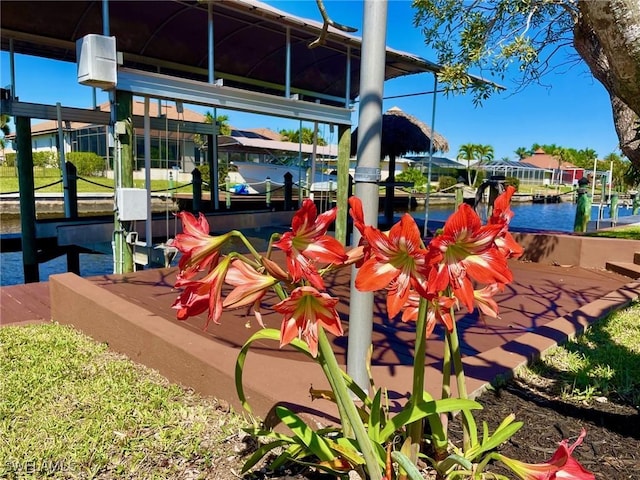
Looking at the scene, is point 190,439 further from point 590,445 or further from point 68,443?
point 590,445

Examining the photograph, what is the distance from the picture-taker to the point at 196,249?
968 millimetres

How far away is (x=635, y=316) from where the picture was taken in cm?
369

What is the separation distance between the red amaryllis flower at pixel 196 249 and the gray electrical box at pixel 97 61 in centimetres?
410

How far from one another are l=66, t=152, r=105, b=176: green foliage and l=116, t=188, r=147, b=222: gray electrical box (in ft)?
70.1

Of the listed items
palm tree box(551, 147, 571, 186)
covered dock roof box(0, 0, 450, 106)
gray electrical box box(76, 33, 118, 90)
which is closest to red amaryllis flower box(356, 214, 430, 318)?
gray electrical box box(76, 33, 118, 90)

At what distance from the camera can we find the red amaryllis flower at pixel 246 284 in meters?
0.92

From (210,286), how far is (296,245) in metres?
0.19

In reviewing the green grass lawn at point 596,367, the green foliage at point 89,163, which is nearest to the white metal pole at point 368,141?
the green grass lawn at point 596,367

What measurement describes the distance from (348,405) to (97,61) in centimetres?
440

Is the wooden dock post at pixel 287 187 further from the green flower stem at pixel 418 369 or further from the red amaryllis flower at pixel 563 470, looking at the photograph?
the red amaryllis flower at pixel 563 470

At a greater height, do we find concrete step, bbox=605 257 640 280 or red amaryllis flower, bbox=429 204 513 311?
red amaryllis flower, bbox=429 204 513 311

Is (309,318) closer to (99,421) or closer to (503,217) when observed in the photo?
(503,217)

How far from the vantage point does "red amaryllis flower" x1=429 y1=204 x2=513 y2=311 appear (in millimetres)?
853

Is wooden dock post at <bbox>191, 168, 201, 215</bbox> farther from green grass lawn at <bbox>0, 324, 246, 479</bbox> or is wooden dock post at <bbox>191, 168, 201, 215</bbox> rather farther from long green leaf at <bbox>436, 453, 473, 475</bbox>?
long green leaf at <bbox>436, 453, 473, 475</bbox>
